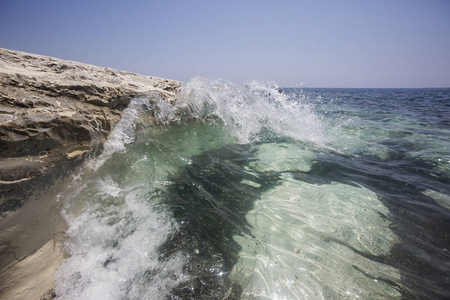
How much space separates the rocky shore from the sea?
0.40ft

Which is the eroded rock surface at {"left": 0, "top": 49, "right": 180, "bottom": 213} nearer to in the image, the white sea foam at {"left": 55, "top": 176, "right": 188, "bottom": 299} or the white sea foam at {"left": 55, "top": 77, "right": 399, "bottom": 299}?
the white sea foam at {"left": 55, "top": 77, "right": 399, "bottom": 299}

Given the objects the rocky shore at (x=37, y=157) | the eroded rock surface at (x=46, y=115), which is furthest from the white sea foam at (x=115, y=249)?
the eroded rock surface at (x=46, y=115)

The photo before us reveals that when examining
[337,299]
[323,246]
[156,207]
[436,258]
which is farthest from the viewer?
[156,207]

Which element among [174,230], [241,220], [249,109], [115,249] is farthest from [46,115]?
[249,109]

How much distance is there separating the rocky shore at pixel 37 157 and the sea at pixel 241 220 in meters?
0.12

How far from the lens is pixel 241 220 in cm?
177

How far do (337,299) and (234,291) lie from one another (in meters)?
0.62

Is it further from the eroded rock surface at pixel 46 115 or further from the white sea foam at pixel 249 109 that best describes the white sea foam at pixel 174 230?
the white sea foam at pixel 249 109

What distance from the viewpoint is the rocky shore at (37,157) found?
132 cm

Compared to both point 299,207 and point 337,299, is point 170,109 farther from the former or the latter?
point 337,299

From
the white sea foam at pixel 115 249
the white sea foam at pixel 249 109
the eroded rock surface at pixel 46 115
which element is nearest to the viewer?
the white sea foam at pixel 115 249

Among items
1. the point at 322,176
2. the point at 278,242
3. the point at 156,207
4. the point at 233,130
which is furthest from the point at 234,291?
the point at 233,130

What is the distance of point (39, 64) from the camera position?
2.38 metres

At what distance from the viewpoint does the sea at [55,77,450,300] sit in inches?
49.3
